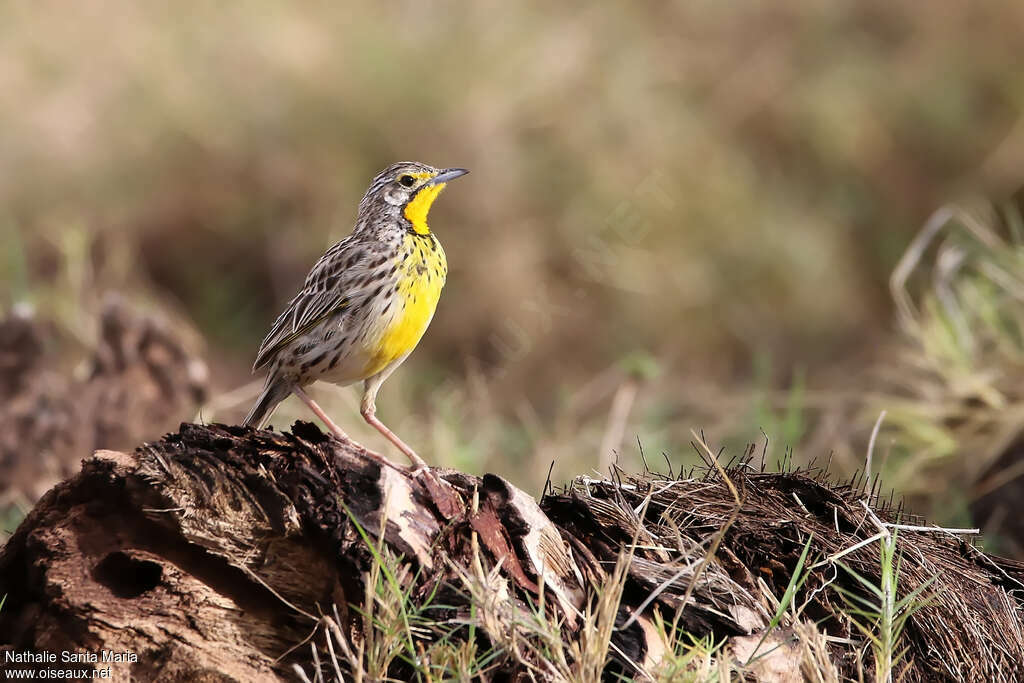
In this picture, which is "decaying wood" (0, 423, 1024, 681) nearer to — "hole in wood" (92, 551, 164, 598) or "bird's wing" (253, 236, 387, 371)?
"hole in wood" (92, 551, 164, 598)

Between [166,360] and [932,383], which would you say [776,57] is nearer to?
[932,383]

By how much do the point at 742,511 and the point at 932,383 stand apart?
3.28m

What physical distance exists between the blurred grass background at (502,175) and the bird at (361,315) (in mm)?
3846

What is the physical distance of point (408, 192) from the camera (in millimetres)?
5113

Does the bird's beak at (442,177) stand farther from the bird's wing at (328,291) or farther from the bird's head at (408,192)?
the bird's wing at (328,291)

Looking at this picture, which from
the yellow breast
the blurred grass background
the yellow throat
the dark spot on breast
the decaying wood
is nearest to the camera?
the decaying wood

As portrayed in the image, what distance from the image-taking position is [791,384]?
367 inches

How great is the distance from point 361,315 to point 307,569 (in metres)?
1.57

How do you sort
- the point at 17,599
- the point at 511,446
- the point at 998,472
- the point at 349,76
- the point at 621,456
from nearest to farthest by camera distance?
1. the point at 17,599
2. the point at 998,472
3. the point at 621,456
4. the point at 511,446
5. the point at 349,76

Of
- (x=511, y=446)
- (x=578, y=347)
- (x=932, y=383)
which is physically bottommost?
(x=932, y=383)

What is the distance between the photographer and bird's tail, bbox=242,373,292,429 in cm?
484

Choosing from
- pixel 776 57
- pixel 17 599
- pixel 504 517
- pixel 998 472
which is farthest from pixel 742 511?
pixel 776 57

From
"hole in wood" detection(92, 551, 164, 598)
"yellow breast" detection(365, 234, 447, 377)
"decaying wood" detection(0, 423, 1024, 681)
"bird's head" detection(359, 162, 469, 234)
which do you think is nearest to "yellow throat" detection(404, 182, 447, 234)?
"bird's head" detection(359, 162, 469, 234)

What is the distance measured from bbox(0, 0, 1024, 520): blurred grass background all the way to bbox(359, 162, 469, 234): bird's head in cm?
362
